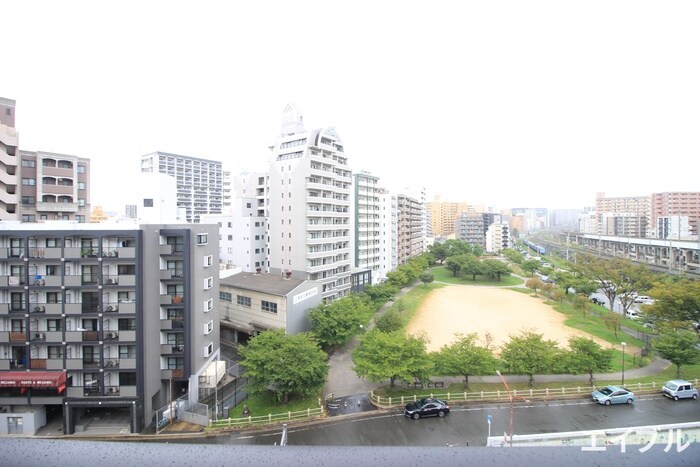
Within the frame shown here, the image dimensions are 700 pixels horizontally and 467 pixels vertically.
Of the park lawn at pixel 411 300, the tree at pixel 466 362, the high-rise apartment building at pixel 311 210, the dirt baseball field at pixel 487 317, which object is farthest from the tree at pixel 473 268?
the tree at pixel 466 362

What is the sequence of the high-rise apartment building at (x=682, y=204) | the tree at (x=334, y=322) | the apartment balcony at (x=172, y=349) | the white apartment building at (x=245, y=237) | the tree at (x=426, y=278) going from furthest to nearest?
the high-rise apartment building at (x=682, y=204) < the tree at (x=426, y=278) < the white apartment building at (x=245, y=237) < the tree at (x=334, y=322) < the apartment balcony at (x=172, y=349)

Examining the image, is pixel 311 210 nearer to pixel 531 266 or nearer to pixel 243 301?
pixel 243 301

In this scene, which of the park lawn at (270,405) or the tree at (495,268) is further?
the tree at (495,268)

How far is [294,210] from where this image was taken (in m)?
26.9

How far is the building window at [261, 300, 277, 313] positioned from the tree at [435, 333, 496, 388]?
904cm

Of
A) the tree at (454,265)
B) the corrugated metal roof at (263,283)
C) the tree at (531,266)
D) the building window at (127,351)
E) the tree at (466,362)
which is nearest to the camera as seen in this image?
the building window at (127,351)

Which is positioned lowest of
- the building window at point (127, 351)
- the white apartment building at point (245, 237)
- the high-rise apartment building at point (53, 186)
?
the building window at point (127, 351)

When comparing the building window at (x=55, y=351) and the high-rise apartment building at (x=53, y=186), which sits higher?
the high-rise apartment building at (x=53, y=186)

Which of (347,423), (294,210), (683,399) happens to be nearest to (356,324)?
(347,423)

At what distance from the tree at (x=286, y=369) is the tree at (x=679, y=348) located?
47.7 ft

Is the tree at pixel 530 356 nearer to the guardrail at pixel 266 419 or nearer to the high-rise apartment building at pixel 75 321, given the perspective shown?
the guardrail at pixel 266 419

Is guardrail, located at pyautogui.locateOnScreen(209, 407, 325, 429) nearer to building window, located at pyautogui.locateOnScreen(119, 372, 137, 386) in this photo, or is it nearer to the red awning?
building window, located at pyautogui.locateOnScreen(119, 372, 137, 386)

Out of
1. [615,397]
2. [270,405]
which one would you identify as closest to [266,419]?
[270,405]

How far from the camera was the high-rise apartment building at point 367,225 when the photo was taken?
35.0 m
